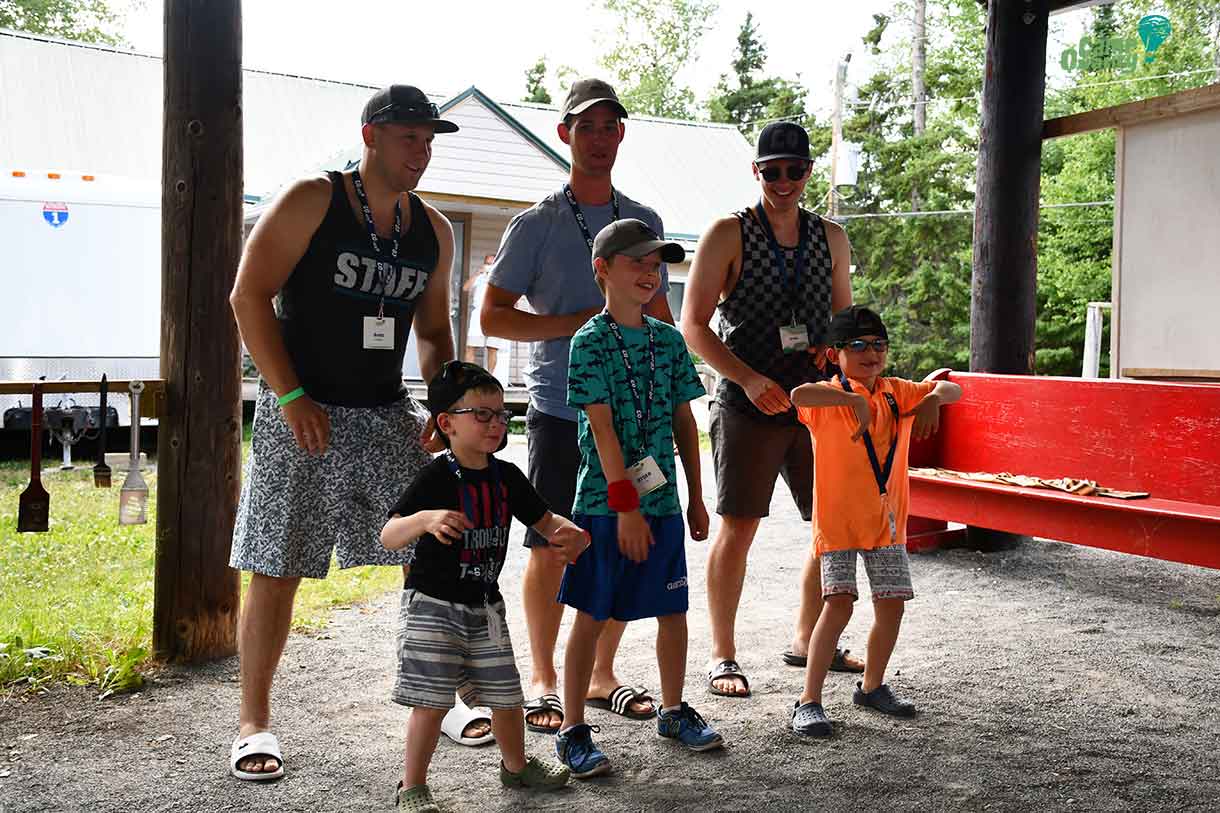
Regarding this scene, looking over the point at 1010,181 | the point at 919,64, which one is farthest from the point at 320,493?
the point at 919,64

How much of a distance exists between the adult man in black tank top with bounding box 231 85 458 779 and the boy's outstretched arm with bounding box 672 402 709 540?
2.56 ft

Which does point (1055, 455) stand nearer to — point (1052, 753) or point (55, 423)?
point (1052, 753)

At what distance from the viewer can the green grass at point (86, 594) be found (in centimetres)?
462

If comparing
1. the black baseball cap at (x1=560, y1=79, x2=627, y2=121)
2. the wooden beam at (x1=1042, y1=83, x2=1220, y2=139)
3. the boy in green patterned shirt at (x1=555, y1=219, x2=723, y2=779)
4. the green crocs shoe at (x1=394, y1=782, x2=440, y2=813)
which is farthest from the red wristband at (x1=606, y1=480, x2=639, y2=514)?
the wooden beam at (x1=1042, y1=83, x2=1220, y2=139)

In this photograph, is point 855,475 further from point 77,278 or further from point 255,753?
point 77,278

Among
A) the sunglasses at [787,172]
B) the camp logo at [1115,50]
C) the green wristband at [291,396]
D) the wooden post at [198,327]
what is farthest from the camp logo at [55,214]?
the green wristband at [291,396]

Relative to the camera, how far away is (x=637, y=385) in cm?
369

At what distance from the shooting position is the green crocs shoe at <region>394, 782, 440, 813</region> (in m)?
3.25

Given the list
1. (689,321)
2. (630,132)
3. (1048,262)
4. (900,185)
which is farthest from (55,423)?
(900,185)

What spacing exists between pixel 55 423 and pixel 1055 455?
311 inches

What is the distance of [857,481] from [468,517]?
141cm

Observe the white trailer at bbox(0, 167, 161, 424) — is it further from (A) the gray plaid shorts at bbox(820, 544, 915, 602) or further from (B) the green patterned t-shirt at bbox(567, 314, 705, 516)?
→ (A) the gray plaid shorts at bbox(820, 544, 915, 602)

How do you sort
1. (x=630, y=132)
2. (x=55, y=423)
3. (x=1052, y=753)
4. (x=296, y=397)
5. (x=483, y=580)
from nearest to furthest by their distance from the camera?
(x=483, y=580), (x=296, y=397), (x=1052, y=753), (x=55, y=423), (x=630, y=132)

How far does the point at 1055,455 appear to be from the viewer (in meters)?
6.60
